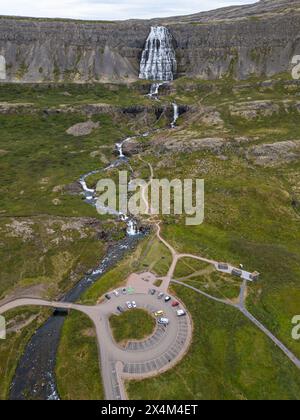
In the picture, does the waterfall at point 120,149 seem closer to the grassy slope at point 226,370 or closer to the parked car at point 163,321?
the parked car at point 163,321

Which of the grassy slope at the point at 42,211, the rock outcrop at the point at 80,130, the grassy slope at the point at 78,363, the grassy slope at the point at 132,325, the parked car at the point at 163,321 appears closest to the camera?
the grassy slope at the point at 78,363

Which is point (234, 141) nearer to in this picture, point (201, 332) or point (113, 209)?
point (113, 209)

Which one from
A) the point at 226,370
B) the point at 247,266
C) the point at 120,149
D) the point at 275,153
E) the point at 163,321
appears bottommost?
the point at 226,370

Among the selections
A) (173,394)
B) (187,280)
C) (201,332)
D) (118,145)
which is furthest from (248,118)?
(173,394)

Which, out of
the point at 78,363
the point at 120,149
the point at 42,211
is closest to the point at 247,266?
the point at 78,363

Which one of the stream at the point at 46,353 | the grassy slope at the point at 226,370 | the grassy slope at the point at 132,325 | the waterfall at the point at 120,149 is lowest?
the stream at the point at 46,353

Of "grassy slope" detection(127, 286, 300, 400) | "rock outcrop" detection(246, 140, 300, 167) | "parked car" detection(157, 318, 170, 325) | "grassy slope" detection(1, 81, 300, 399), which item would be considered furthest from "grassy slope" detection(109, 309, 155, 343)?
"rock outcrop" detection(246, 140, 300, 167)

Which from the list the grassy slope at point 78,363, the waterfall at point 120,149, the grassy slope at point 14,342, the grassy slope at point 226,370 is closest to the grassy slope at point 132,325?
the grassy slope at point 78,363

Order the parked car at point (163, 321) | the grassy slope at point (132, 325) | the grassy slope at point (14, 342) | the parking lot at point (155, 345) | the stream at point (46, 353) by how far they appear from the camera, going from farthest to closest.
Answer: the parked car at point (163, 321) → the grassy slope at point (132, 325) → the grassy slope at point (14, 342) → the parking lot at point (155, 345) → the stream at point (46, 353)

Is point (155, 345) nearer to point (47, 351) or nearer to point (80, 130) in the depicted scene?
point (47, 351)

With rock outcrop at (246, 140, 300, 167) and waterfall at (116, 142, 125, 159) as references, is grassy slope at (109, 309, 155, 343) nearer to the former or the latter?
rock outcrop at (246, 140, 300, 167)
